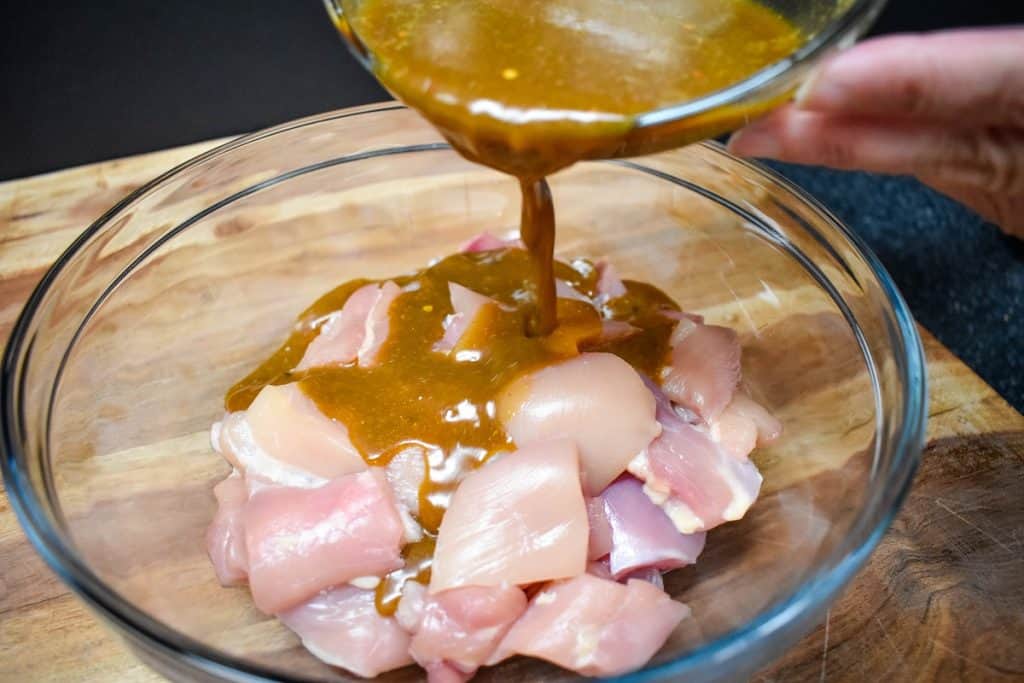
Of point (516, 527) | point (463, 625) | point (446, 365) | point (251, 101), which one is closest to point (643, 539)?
point (516, 527)

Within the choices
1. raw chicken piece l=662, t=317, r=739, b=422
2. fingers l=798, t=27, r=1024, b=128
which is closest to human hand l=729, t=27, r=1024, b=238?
fingers l=798, t=27, r=1024, b=128

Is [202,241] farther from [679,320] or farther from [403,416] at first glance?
[679,320]

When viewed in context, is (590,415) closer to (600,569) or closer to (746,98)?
(600,569)

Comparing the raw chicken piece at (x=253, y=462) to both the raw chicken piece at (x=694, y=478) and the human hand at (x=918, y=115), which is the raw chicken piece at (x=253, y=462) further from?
the human hand at (x=918, y=115)

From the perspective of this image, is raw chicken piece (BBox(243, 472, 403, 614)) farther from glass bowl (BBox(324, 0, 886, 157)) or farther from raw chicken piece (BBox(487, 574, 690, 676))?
glass bowl (BBox(324, 0, 886, 157))

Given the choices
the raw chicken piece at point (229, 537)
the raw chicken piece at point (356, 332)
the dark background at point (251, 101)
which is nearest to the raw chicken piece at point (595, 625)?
the raw chicken piece at point (229, 537)

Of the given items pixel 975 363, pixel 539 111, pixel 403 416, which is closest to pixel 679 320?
pixel 403 416

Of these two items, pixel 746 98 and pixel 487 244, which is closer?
pixel 746 98
